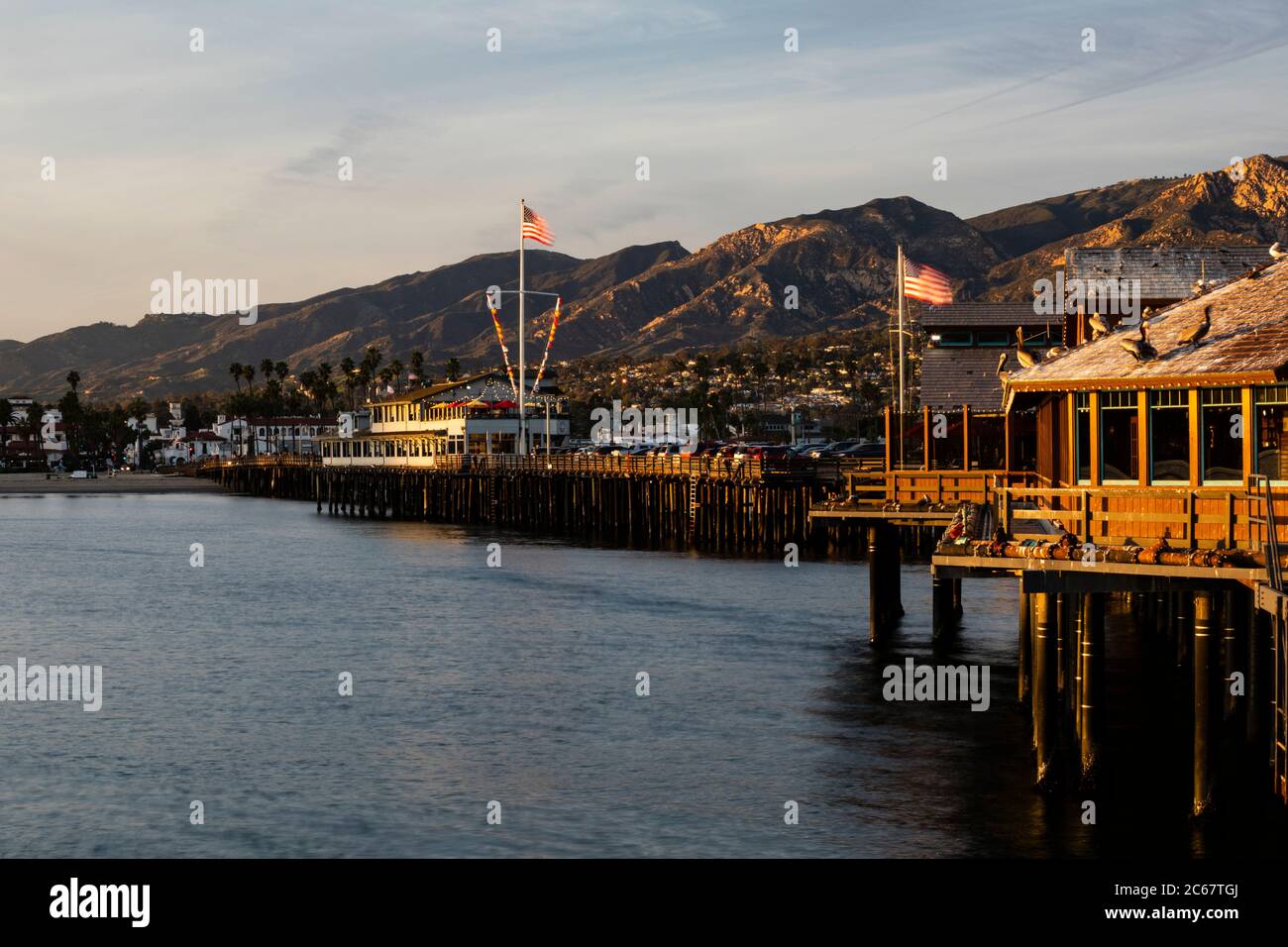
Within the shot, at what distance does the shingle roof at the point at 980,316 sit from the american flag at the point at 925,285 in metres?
4.00

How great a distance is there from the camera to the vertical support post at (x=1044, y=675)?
21.9 m

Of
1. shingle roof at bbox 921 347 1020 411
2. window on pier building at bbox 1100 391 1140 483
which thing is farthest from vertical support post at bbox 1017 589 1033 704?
shingle roof at bbox 921 347 1020 411

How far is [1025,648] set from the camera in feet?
95.9

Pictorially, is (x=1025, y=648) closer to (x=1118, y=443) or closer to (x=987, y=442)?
(x=1118, y=443)

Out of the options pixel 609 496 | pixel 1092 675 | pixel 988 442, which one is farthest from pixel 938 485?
pixel 609 496

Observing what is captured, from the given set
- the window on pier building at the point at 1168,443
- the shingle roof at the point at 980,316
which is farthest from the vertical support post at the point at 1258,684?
the shingle roof at the point at 980,316

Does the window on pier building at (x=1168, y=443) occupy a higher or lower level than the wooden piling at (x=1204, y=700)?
higher

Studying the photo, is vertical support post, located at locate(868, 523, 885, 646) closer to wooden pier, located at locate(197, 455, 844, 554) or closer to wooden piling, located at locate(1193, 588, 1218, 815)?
wooden piling, located at locate(1193, 588, 1218, 815)

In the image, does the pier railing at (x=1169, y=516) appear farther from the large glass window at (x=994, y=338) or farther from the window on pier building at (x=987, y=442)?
the large glass window at (x=994, y=338)

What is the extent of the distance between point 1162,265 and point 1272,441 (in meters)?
22.2

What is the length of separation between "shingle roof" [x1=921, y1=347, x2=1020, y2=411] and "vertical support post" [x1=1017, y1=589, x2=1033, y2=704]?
19721 mm

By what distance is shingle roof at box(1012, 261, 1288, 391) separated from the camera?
21.8 metres
